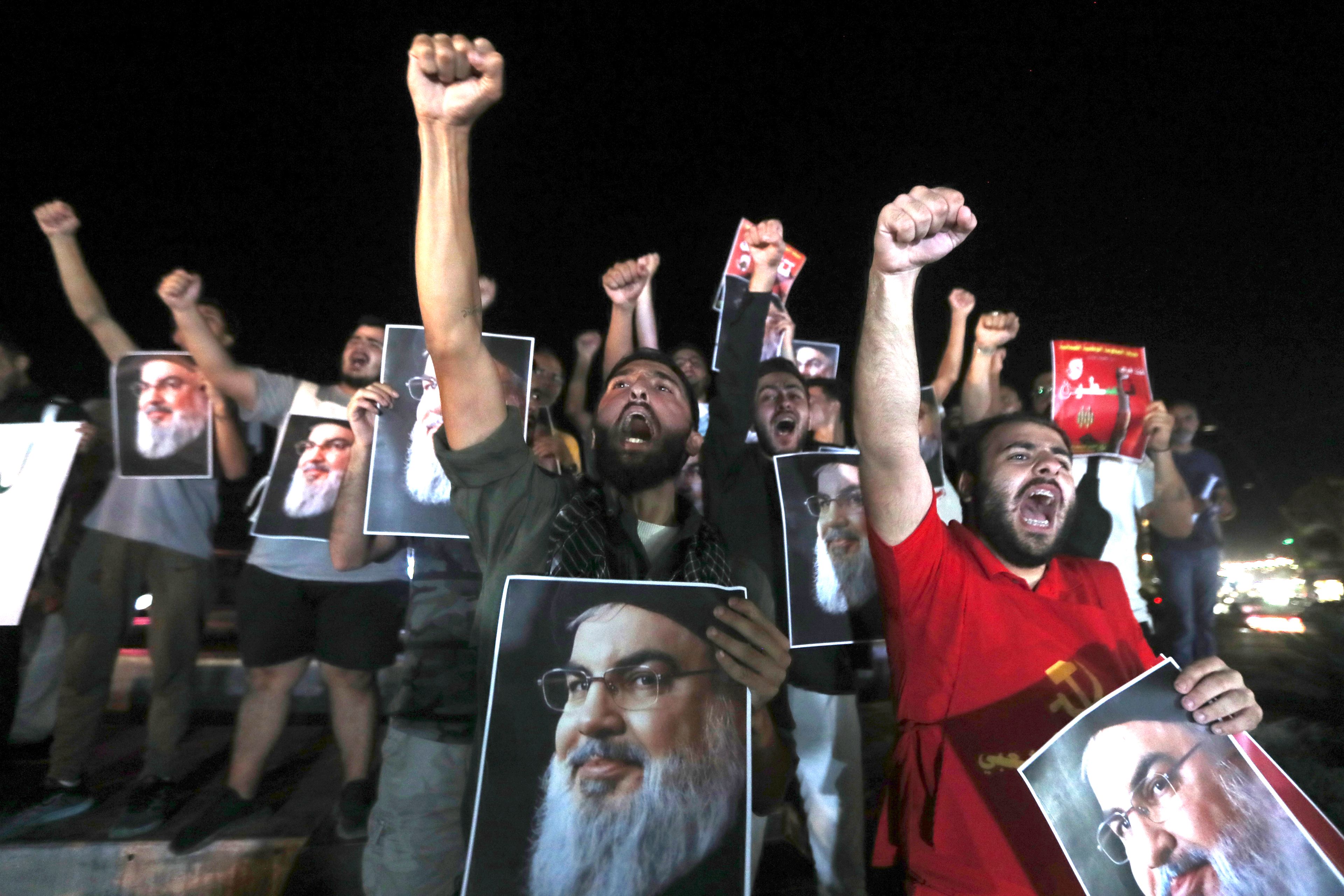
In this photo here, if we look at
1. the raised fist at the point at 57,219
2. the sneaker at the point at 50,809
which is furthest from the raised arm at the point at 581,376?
the sneaker at the point at 50,809

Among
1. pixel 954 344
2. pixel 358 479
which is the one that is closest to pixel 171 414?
pixel 358 479

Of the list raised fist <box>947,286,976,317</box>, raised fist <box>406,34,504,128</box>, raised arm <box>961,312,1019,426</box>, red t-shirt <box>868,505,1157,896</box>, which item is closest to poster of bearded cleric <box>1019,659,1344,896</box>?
red t-shirt <box>868,505,1157,896</box>

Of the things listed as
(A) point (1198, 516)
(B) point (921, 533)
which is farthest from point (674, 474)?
(A) point (1198, 516)

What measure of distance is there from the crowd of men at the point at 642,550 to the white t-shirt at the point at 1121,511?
18 mm

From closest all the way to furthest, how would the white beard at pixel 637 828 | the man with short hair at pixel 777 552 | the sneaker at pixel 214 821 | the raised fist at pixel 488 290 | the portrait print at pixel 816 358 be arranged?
the white beard at pixel 637 828
the man with short hair at pixel 777 552
the sneaker at pixel 214 821
the raised fist at pixel 488 290
the portrait print at pixel 816 358

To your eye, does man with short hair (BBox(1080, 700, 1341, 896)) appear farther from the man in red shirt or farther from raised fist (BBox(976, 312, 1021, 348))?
raised fist (BBox(976, 312, 1021, 348))

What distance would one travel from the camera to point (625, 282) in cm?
317

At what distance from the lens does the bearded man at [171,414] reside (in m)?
3.30

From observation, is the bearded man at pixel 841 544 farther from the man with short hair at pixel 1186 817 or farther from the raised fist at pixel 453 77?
the raised fist at pixel 453 77

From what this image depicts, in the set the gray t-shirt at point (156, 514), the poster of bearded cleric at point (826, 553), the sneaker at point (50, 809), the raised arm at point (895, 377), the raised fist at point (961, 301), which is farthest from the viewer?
the raised fist at point (961, 301)

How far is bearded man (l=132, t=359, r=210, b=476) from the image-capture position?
3.30m

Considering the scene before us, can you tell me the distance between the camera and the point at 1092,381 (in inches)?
140

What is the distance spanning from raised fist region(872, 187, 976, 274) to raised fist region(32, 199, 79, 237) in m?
3.50

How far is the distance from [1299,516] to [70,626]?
4.38 m
